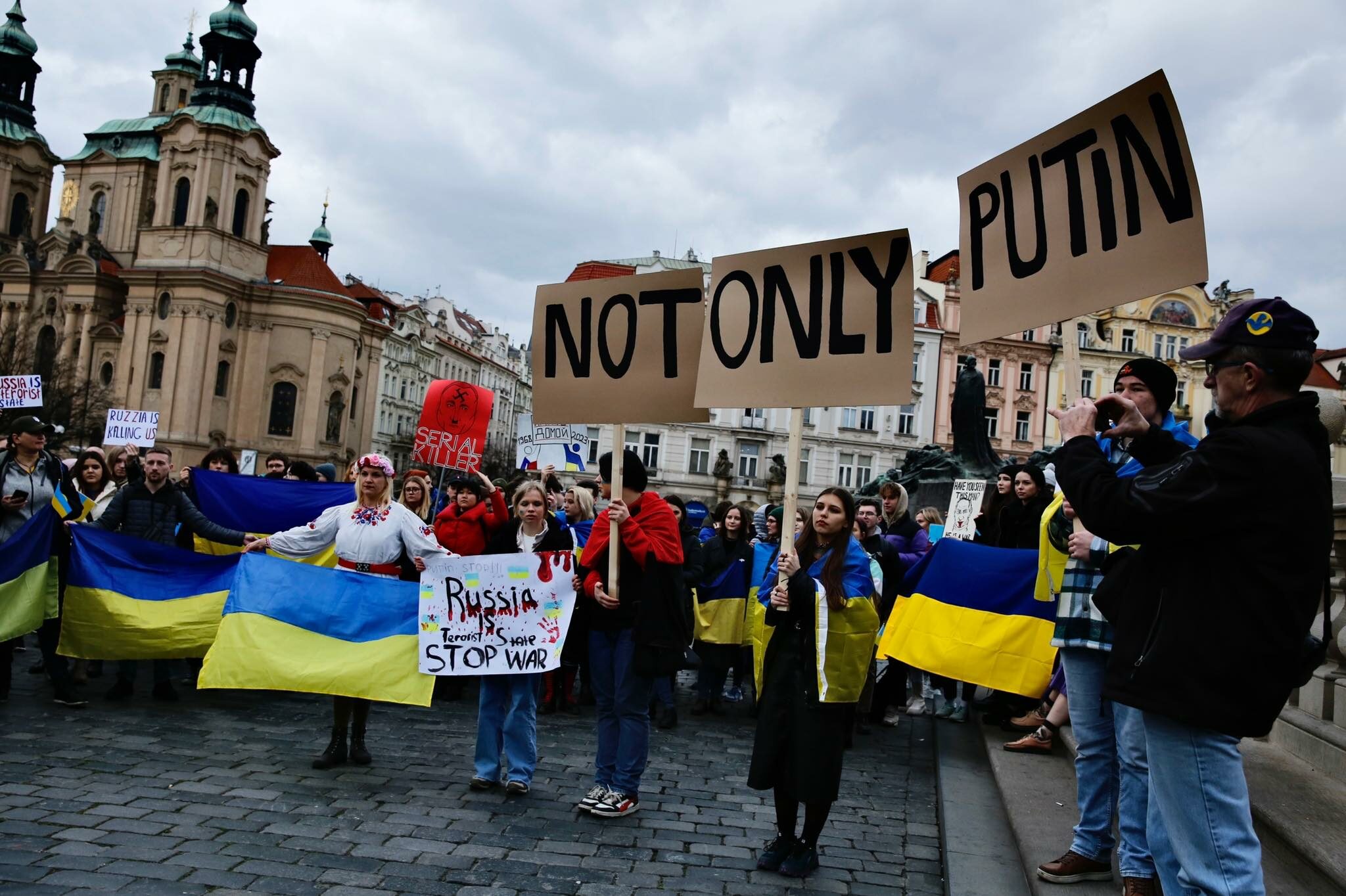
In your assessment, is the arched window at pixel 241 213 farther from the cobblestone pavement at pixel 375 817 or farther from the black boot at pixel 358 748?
the black boot at pixel 358 748

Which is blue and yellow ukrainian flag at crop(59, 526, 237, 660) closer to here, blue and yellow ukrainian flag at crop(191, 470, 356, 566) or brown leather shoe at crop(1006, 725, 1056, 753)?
blue and yellow ukrainian flag at crop(191, 470, 356, 566)

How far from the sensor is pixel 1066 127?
4453mm

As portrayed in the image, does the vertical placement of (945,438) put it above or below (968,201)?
above

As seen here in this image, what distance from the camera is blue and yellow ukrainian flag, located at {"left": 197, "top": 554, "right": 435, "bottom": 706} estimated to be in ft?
22.4

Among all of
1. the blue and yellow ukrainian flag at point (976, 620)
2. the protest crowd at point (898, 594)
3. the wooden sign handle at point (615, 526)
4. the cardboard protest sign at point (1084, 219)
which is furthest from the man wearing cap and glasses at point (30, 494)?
the cardboard protest sign at point (1084, 219)

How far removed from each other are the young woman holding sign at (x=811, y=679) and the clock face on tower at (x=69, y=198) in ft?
294

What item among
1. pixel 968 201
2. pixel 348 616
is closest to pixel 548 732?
pixel 348 616

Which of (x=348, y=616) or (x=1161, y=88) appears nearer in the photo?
(x=1161, y=88)

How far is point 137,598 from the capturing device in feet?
27.7

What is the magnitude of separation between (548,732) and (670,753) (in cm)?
113

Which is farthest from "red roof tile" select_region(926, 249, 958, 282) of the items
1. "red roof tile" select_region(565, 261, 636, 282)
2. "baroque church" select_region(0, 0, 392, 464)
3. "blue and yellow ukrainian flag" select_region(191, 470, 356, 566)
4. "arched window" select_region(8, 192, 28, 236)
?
"arched window" select_region(8, 192, 28, 236)

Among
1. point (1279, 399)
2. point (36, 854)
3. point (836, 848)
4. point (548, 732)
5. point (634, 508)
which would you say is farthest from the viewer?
point (548, 732)

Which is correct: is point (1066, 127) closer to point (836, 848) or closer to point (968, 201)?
point (968, 201)

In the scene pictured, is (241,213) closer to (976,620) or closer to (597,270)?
(597,270)
